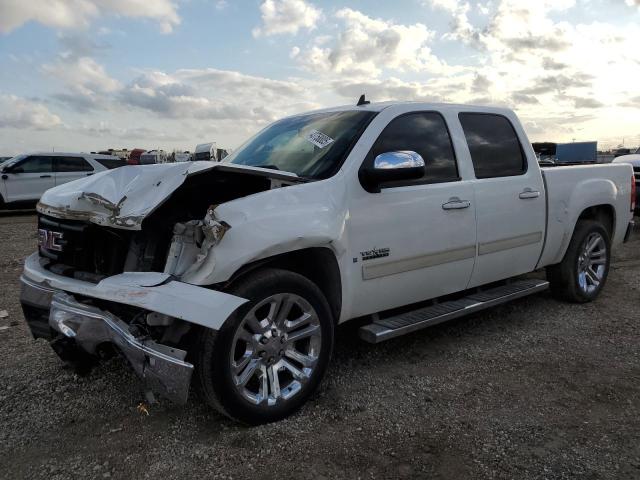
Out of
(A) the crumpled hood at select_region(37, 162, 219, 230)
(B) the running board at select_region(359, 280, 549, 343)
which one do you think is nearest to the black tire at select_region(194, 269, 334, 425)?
(B) the running board at select_region(359, 280, 549, 343)

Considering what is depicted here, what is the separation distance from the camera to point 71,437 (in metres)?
2.96

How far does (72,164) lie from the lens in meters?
14.5

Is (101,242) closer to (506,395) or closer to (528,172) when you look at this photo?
(506,395)

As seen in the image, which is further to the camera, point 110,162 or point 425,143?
point 110,162

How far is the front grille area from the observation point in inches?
121

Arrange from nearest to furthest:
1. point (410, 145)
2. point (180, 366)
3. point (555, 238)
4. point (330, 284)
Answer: point (180, 366) → point (330, 284) → point (410, 145) → point (555, 238)

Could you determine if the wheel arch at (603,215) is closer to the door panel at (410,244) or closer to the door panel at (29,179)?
the door panel at (410,244)

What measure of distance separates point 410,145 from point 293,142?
0.87 m

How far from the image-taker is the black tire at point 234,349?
271 centimetres

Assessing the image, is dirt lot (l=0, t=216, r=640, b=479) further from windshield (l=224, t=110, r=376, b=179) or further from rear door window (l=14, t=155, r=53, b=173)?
rear door window (l=14, t=155, r=53, b=173)

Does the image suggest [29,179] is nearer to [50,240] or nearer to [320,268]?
[50,240]

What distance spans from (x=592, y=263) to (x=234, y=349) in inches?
170

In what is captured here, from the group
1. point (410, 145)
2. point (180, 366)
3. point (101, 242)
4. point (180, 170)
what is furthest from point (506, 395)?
point (101, 242)

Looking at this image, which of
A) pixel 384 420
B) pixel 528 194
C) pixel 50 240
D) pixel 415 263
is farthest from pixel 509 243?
pixel 50 240
